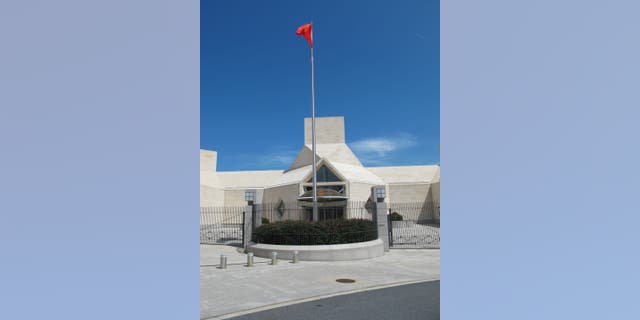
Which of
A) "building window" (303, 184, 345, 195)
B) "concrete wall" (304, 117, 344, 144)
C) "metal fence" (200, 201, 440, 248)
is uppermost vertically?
"concrete wall" (304, 117, 344, 144)

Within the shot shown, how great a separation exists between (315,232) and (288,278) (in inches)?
161

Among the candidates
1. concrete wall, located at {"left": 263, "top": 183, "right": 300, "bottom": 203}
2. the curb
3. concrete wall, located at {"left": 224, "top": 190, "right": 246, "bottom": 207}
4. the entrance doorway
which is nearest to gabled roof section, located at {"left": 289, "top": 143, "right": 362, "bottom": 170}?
concrete wall, located at {"left": 263, "top": 183, "right": 300, "bottom": 203}

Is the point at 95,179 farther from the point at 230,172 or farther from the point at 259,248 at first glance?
the point at 230,172

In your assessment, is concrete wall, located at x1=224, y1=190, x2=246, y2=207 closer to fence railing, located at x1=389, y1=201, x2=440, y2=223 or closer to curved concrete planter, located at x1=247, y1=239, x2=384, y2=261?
fence railing, located at x1=389, y1=201, x2=440, y2=223

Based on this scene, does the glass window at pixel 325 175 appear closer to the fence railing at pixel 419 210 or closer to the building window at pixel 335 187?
the building window at pixel 335 187

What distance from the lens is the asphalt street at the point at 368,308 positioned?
19.9 ft

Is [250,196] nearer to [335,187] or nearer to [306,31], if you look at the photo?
[306,31]

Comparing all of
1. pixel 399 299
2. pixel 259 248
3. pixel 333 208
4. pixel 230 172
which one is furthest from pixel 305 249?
pixel 230 172

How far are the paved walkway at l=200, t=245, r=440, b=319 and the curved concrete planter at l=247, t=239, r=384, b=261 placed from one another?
364 millimetres

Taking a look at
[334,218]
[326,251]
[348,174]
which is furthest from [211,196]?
[326,251]

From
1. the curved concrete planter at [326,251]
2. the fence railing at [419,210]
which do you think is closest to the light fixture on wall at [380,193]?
the curved concrete planter at [326,251]

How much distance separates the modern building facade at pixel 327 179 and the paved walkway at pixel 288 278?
1602cm

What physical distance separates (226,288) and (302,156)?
32.6 m

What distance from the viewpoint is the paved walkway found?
24.0ft
